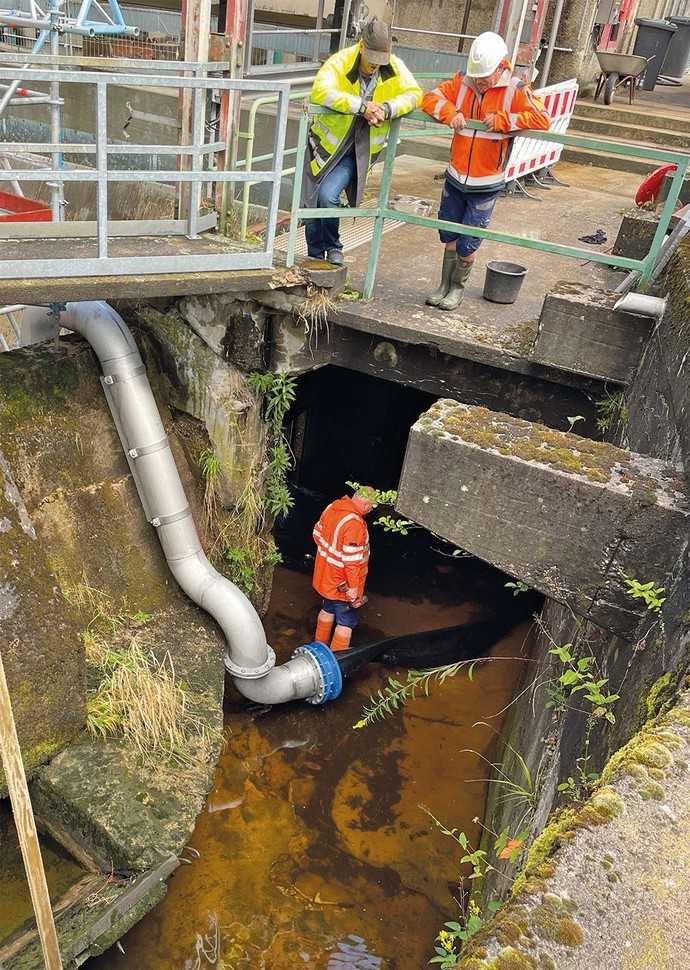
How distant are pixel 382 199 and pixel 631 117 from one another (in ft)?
27.1

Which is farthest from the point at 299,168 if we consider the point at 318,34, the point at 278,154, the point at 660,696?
the point at 318,34

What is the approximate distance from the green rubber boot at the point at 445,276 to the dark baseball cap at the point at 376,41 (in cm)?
134

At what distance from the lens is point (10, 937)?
12.4ft

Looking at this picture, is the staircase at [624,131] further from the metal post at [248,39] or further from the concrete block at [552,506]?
the concrete block at [552,506]

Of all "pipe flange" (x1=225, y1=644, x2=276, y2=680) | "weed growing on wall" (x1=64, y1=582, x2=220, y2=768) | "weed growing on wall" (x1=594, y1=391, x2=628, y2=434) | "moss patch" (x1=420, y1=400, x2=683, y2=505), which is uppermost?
"moss patch" (x1=420, y1=400, x2=683, y2=505)

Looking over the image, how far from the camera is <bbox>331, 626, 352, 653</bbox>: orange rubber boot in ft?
21.4

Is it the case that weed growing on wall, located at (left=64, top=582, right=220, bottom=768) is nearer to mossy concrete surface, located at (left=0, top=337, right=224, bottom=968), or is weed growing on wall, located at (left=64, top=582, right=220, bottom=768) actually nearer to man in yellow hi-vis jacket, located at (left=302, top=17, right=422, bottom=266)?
mossy concrete surface, located at (left=0, top=337, right=224, bottom=968)

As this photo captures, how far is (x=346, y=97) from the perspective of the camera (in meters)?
5.08

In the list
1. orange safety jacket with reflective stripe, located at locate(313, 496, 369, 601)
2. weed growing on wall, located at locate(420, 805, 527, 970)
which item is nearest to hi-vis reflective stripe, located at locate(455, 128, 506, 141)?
orange safety jacket with reflective stripe, located at locate(313, 496, 369, 601)

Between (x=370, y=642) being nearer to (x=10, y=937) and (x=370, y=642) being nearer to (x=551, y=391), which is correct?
(x=551, y=391)

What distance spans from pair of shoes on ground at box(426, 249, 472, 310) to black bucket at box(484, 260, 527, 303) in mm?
249

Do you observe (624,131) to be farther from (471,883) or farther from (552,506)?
(471,883)

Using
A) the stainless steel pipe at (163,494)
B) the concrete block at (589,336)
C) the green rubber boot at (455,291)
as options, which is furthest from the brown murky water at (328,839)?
the green rubber boot at (455,291)

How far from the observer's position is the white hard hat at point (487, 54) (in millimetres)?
5027
